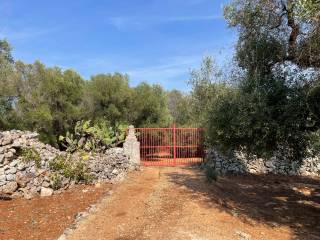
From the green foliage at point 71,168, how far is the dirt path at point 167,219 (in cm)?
196

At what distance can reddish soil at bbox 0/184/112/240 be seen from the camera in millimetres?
10031

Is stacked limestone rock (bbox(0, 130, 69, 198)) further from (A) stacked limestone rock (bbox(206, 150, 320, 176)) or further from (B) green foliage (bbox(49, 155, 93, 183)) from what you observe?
(A) stacked limestone rock (bbox(206, 150, 320, 176))

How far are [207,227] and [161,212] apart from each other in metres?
1.66

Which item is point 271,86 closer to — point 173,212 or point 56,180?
point 173,212

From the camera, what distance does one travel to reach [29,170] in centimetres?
1443

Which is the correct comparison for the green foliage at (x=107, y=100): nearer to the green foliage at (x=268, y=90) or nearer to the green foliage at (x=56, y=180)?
the green foliage at (x=56, y=180)

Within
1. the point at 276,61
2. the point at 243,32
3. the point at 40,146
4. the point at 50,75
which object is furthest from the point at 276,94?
the point at 50,75

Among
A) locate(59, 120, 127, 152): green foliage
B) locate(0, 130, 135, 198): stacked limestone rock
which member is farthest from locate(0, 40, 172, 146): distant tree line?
locate(0, 130, 135, 198): stacked limestone rock

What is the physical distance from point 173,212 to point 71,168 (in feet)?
19.0

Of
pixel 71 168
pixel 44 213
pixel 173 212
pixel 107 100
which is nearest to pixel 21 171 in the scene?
pixel 71 168

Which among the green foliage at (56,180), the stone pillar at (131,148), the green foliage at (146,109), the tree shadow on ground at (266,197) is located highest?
the green foliage at (146,109)

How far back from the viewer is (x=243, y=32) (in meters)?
13.0

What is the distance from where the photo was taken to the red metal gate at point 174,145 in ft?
69.5

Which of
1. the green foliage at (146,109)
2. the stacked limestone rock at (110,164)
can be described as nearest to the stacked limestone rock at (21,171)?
the stacked limestone rock at (110,164)
